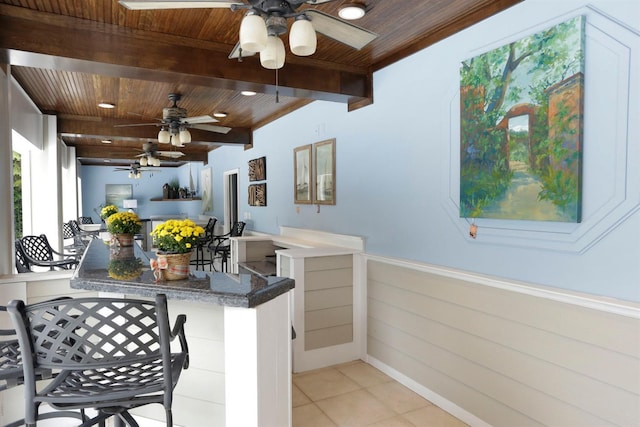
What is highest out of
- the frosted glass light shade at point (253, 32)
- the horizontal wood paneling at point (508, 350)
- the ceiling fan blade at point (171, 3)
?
the ceiling fan blade at point (171, 3)

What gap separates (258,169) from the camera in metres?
5.91

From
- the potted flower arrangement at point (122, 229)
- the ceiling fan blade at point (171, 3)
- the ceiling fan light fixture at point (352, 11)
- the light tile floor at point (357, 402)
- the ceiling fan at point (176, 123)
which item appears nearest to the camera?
the ceiling fan blade at point (171, 3)

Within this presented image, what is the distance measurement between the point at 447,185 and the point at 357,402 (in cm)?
160

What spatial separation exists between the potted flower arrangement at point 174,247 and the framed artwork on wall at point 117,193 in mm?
11762

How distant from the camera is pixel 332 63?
127 inches

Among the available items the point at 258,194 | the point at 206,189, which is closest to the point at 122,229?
the point at 258,194

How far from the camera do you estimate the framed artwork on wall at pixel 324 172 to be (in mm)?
3941

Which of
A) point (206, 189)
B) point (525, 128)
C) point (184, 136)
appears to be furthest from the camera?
point (206, 189)

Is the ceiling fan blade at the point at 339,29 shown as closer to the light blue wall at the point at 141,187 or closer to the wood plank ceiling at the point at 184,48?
the wood plank ceiling at the point at 184,48

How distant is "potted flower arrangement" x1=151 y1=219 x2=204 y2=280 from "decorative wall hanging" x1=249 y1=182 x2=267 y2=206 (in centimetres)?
412

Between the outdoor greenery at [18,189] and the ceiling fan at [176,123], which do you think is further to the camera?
the outdoor greenery at [18,189]

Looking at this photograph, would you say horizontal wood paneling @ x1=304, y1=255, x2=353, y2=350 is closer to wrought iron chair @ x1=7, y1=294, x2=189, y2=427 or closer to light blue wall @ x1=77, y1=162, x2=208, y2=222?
wrought iron chair @ x1=7, y1=294, x2=189, y2=427

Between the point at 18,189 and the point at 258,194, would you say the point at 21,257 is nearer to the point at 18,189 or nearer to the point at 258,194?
the point at 18,189

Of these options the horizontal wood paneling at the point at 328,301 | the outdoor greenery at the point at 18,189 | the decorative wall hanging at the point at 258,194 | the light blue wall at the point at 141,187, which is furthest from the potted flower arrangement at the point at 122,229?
the light blue wall at the point at 141,187
